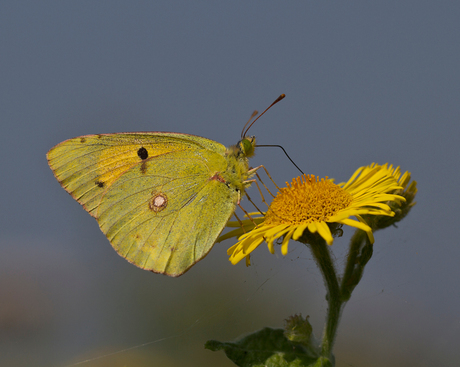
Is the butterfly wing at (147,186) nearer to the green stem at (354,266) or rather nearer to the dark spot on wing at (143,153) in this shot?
the dark spot on wing at (143,153)

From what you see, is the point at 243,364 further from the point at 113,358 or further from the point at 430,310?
the point at 430,310

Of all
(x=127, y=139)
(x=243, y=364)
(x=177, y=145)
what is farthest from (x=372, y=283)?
(x=127, y=139)

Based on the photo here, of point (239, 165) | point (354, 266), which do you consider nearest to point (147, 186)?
point (239, 165)

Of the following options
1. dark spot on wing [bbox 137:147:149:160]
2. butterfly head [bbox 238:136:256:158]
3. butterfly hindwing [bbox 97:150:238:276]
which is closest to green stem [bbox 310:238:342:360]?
butterfly hindwing [bbox 97:150:238:276]

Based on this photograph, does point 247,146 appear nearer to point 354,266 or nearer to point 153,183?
point 153,183

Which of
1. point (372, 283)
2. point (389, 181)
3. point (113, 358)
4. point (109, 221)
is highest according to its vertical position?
point (109, 221)

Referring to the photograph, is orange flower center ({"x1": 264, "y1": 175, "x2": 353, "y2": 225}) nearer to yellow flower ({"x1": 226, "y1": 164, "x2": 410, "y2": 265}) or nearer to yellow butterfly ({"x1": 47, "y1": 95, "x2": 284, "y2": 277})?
yellow flower ({"x1": 226, "y1": 164, "x2": 410, "y2": 265})
